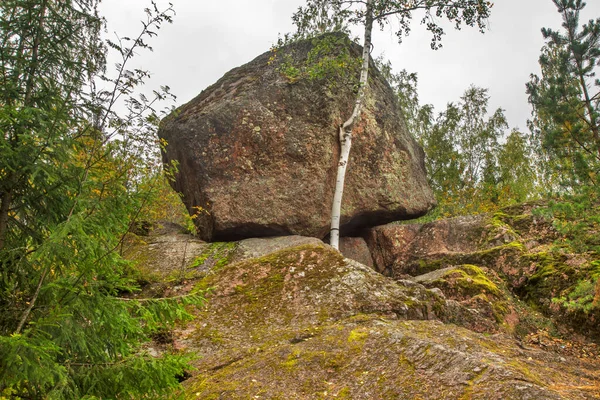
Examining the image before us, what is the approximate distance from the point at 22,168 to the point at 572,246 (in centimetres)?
→ 813

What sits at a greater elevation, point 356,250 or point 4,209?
point 4,209

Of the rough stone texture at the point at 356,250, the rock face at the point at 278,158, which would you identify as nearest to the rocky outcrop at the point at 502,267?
the rough stone texture at the point at 356,250

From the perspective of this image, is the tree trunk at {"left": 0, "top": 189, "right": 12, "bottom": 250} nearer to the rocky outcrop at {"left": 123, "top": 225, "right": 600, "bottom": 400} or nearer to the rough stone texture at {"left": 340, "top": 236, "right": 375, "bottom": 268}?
the rocky outcrop at {"left": 123, "top": 225, "right": 600, "bottom": 400}

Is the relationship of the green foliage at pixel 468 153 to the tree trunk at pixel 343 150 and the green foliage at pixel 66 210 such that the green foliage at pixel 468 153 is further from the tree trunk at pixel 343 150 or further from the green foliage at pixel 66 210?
the green foliage at pixel 66 210

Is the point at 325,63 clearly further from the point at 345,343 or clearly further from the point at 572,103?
the point at 345,343

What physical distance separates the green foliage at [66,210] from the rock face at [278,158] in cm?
591

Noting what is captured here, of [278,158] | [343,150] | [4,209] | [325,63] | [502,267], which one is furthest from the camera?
[325,63]

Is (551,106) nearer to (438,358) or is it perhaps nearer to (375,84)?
(375,84)

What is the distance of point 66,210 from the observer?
414 cm

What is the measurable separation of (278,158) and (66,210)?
24.8 feet

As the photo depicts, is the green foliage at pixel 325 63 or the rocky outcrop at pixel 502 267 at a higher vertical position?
the green foliage at pixel 325 63

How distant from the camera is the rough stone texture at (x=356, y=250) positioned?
41.5 ft

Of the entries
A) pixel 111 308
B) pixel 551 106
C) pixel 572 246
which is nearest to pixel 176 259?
pixel 111 308

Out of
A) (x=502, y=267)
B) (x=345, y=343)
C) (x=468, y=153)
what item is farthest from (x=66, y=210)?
(x=468, y=153)
